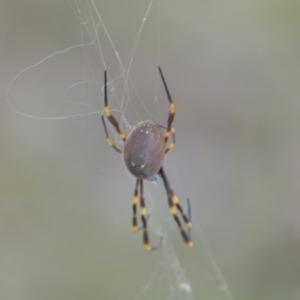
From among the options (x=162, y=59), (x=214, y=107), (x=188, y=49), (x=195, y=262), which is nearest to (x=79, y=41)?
(x=162, y=59)

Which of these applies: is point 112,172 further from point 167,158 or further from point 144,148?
point 144,148

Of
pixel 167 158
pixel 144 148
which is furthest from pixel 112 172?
pixel 144 148

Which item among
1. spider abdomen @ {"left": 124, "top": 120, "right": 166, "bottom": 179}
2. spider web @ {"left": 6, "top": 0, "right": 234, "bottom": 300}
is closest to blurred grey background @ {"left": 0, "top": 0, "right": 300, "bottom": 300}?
spider web @ {"left": 6, "top": 0, "right": 234, "bottom": 300}

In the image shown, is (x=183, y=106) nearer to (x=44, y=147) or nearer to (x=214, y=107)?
(x=214, y=107)

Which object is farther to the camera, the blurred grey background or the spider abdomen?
the blurred grey background

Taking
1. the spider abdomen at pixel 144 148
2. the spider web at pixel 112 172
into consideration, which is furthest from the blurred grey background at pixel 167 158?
the spider abdomen at pixel 144 148

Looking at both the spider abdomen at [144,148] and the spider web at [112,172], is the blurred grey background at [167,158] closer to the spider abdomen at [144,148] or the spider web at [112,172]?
the spider web at [112,172]

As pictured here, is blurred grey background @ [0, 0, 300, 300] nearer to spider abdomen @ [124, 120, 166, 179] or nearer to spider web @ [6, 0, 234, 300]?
spider web @ [6, 0, 234, 300]
